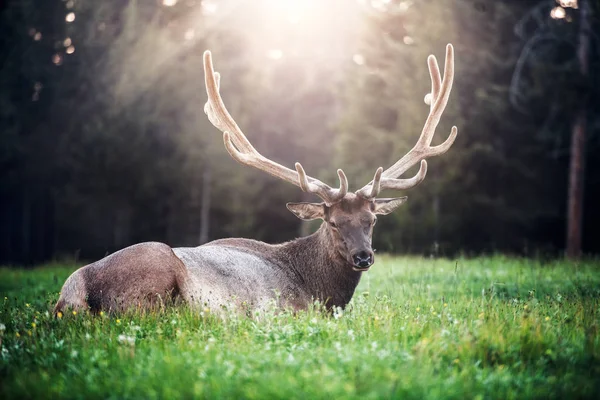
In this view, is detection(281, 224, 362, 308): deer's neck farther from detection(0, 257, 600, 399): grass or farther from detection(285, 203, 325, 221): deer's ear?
detection(0, 257, 600, 399): grass

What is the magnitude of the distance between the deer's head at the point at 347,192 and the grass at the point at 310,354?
104 cm

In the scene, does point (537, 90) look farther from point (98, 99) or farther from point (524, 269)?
point (98, 99)

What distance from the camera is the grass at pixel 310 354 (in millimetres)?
4297

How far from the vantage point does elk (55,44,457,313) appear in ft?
21.5

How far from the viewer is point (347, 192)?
8.40m

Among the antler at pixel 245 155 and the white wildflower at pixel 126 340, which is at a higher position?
the antler at pixel 245 155

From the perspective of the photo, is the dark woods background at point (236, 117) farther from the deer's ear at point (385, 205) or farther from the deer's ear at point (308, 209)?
the deer's ear at point (308, 209)

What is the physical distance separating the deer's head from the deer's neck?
0.18 meters

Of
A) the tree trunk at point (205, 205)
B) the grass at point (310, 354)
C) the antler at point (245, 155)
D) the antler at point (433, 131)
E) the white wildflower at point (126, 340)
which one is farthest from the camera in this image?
the tree trunk at point (205, 205)

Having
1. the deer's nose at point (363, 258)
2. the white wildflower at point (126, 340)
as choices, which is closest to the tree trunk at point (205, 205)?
the deer's nose at point (363, 258)

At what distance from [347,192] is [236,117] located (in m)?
19.9

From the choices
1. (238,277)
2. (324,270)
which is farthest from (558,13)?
(238,277)

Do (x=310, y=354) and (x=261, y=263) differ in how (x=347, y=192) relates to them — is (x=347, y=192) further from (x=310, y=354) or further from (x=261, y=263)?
(x=310, y=354)

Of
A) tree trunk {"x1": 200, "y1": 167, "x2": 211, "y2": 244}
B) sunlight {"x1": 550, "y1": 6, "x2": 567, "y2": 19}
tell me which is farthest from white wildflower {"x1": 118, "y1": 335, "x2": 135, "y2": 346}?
tree trunk {"x1": 200, "y1": 167, "x2": 211, "y2": 244}
